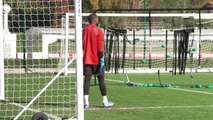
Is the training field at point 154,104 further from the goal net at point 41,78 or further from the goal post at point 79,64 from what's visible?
the goal post at point 79,64

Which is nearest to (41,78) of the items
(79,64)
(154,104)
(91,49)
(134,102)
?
(134,102)

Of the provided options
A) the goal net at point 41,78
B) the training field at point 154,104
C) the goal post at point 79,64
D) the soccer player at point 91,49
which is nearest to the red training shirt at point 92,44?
the soccer player at point 91,49

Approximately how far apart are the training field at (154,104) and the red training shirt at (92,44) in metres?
1.07

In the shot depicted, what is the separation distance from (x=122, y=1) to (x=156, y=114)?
3501 cm

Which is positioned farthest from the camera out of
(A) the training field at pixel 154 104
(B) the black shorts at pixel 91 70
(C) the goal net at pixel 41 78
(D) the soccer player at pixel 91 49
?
(B) the black shorts at pixel 91 70

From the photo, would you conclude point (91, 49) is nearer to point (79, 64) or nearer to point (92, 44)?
point (92, 44)

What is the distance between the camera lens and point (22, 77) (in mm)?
19828

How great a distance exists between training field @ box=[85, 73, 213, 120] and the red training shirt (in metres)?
A: 1.07

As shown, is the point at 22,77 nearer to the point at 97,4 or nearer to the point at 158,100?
the point at 158,100

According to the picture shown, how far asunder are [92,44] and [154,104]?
209 cm

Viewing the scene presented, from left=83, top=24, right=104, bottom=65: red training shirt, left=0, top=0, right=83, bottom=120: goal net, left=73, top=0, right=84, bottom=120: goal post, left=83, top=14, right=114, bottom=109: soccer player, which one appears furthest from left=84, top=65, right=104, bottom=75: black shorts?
left=73, top=0, right=84, bottom=120: goal post

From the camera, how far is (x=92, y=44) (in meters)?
12.3

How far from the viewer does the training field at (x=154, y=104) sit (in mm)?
11047

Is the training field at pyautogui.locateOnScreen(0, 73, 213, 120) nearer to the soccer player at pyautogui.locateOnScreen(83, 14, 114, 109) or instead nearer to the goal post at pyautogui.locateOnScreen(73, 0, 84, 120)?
the soccer player at pyautogui.locateOnScreen(83, 14, 114, 109)
